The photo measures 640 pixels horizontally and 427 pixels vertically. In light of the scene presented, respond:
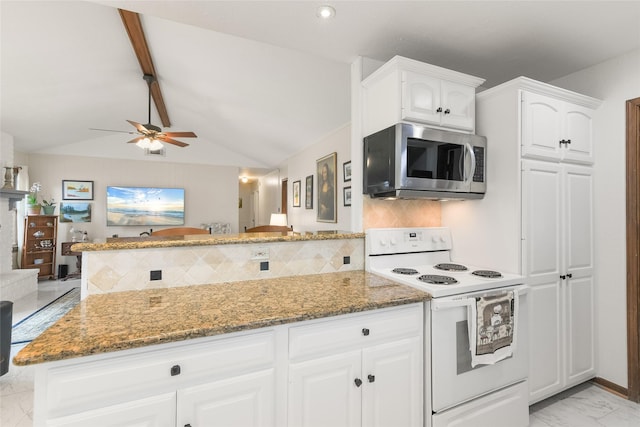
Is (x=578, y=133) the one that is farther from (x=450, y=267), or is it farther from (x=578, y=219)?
(x=450, y=267)

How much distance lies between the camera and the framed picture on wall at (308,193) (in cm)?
533

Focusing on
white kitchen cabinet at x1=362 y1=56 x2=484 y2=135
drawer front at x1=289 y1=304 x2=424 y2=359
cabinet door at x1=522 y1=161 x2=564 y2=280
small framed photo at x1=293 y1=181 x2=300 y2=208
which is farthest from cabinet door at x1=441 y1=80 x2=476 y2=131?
small framed photo at x1=293 y1=181 x2=300 y2=208

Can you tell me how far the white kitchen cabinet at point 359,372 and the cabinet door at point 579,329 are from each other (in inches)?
52.4

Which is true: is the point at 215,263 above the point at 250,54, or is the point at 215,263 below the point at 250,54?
below

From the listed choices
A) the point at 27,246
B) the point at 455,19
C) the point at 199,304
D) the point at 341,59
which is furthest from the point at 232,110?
the point at 27,246

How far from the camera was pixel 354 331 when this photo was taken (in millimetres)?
1314

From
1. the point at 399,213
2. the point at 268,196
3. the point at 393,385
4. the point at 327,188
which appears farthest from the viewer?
the point at 268,196

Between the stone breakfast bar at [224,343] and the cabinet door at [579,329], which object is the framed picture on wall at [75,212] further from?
the cabinet door at [579,329]

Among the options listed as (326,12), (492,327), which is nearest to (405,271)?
(492,327)

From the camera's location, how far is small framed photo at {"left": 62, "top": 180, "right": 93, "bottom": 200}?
19.6ft

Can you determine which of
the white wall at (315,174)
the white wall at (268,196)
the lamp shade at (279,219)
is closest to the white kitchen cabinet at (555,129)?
the white wall at (315,174)

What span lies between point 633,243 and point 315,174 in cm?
390

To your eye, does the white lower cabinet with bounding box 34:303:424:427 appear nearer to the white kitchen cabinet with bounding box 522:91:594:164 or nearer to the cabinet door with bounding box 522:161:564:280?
the cabinet door with bounding box 522:161:564:280

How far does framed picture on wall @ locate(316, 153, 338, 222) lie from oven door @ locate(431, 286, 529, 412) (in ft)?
9.61
